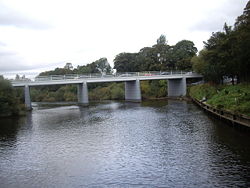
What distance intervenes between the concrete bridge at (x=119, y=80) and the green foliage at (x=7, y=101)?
10.1 meters

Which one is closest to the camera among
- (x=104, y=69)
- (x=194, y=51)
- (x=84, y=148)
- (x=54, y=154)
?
(x=54, y=154)

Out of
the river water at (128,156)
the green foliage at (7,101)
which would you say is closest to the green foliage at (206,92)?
the river water at (128,156)

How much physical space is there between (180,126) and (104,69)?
97.6 meters

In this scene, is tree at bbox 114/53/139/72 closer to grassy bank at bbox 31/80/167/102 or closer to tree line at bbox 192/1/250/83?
grassy bank at bbox 31/80/167/102

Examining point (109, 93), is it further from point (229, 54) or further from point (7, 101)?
point (7, 101)

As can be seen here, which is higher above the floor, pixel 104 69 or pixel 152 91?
pixel 104 69

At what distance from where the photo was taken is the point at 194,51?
100 meters

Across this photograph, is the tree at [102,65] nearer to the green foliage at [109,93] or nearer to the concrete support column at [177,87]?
the green foliage at [109,93]

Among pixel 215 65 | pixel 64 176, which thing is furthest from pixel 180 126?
pixel 215 65

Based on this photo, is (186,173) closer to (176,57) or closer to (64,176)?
(64,176)

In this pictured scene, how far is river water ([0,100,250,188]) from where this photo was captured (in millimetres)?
16719

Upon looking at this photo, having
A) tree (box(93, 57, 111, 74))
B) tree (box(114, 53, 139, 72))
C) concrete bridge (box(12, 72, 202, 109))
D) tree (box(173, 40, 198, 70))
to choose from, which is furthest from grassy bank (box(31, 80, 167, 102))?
tree (box(93, 57, 111, 74))

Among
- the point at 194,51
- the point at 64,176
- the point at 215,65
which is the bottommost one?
the point at 64,176

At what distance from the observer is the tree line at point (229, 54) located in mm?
45531
